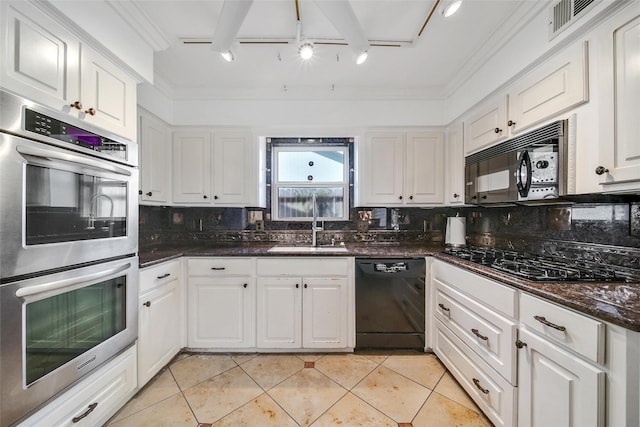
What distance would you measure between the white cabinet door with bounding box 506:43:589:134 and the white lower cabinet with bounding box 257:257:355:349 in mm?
1737

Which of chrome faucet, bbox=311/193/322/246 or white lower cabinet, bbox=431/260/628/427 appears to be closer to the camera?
white lower cabinet, bbox=431/260/628/427

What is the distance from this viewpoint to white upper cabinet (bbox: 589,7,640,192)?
962 mm

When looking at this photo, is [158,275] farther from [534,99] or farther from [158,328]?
[534,99]

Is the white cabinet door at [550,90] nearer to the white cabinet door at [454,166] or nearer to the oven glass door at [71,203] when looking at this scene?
the white cabinet door at [454,166]

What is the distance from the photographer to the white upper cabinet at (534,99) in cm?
119

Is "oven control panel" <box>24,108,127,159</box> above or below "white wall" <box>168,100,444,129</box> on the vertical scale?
below

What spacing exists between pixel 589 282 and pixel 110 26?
2.90 metres

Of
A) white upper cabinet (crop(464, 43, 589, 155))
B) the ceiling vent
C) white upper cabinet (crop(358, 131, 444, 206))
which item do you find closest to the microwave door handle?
white upper cabinet (crop(464, 43, 589, 155))

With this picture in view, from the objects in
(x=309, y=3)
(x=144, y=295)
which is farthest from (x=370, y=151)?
(x=144, y=295)

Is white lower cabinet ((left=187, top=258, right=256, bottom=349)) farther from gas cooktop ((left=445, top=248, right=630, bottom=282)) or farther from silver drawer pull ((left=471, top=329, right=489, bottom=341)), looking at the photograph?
gas cooktop ((left=445, top=248, right=630, bottom=282))

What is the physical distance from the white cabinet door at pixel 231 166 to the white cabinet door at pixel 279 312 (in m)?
0.96

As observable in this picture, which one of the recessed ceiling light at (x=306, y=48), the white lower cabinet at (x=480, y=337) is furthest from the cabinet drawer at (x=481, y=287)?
the recessed ceiling light at (x=306, y=48)

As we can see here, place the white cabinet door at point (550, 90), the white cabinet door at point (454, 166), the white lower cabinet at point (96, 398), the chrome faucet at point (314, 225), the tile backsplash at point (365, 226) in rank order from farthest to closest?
the chrome faucet at point (314, 225), the white cabinet door at point (454, 166), the tile backsplash at point (365, 226), the white cabinet door at point (550, 90), the white lower cabinet at point (96, 398)

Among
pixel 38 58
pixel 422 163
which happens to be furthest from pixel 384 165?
pixel 38 58
